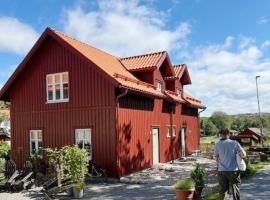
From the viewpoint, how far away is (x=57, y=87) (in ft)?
66.9

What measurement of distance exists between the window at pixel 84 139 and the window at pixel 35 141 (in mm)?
2535

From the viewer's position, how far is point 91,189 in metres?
16.2

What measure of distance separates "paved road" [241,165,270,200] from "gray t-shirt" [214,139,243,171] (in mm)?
2838

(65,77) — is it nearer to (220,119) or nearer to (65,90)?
(65,90)

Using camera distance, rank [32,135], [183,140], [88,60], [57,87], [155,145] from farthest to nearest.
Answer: [183,140] < [155,145] < [32,135] < [57,87] < [88,60]

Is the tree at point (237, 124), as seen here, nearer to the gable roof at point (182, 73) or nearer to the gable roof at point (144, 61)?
the gable roof at point (182, 73)

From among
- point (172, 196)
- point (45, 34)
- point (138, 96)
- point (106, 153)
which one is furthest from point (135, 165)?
point (45, 34)

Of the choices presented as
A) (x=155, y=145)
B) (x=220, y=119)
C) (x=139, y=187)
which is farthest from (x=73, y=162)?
(x=220, y=119)

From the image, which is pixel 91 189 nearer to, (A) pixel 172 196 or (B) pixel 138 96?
(A) pixel 172 196

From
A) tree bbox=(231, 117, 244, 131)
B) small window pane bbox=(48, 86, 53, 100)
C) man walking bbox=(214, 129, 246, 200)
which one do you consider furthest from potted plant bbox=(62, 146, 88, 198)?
tree bbox=(231, 117, 244, 131)

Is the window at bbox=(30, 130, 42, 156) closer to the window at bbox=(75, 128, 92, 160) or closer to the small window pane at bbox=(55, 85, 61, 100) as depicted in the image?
the small window pane at bbox=(55, 85, 61, 100)

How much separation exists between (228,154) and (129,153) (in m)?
10.1

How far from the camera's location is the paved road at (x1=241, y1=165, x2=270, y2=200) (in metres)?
12.5

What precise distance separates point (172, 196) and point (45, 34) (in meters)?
11.0
